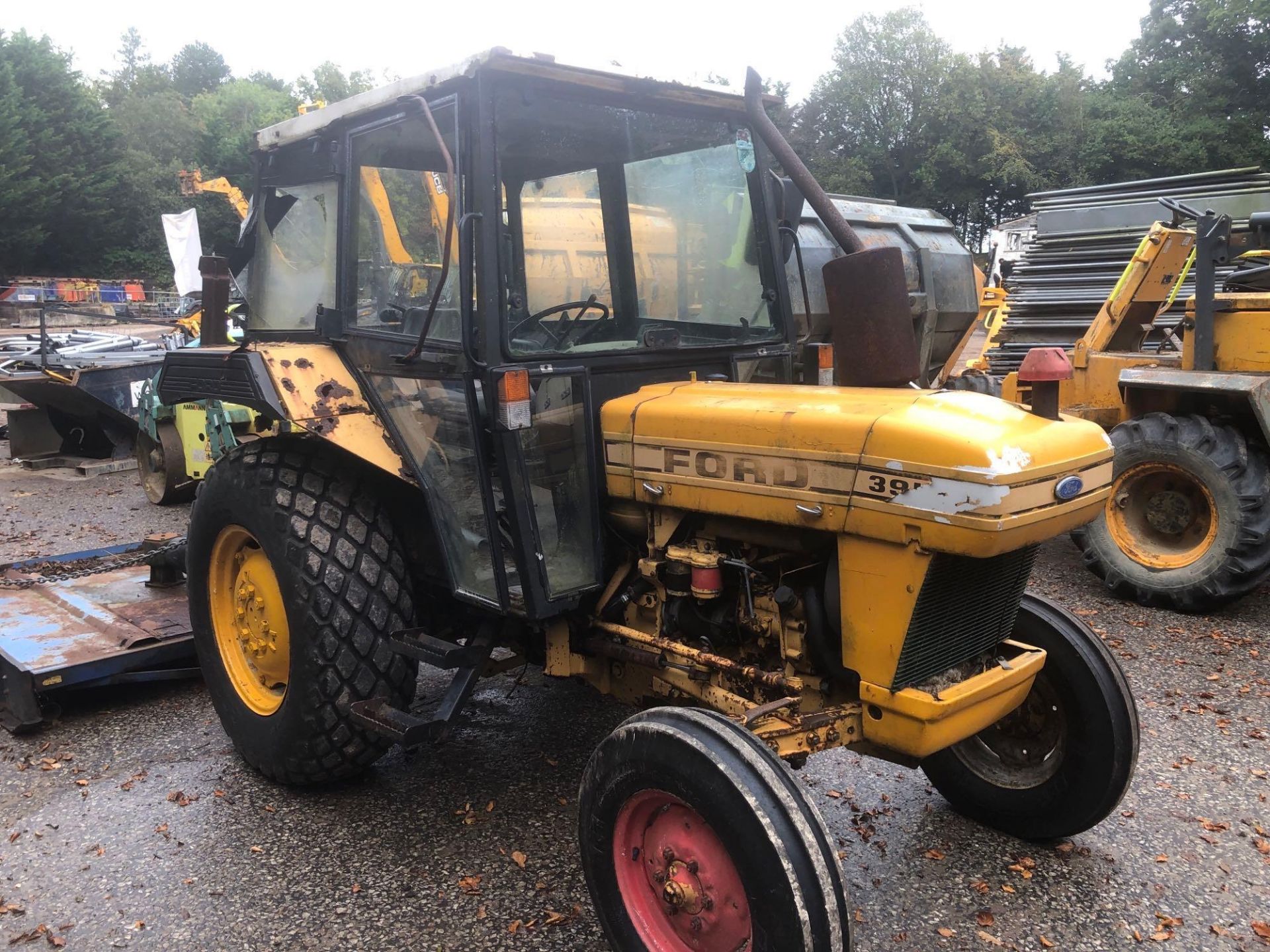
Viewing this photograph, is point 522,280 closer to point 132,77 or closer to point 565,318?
point 565,318

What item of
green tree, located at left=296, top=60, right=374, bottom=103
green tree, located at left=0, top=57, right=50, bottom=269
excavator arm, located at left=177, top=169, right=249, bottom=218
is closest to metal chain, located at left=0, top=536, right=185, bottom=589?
excavator arm, located at left=177, top=169, right=249, bottom=218

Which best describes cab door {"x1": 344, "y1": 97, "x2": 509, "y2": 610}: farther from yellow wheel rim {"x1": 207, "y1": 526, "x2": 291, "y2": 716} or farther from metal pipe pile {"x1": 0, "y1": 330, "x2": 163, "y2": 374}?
metal pipe pile {"x1": 0, "y1": 330, "x2": 163, "y2": 374}

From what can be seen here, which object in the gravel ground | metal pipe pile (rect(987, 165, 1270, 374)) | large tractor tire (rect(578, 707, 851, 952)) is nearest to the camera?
large tractor tire (rect(578, 707, 851, 952))

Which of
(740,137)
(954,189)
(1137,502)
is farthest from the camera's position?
(954,189)

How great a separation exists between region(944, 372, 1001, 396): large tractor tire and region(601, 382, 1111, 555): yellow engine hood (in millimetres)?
6788

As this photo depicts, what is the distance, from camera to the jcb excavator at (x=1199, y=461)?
504 centimetres

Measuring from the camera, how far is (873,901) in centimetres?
274

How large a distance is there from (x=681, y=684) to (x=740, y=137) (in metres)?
1.88

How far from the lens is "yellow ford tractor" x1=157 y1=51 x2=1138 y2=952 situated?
229 cm

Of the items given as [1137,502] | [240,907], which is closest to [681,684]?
[240,907]

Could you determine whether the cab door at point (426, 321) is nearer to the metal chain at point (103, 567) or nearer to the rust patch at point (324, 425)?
the rust patch at point (324, 425)

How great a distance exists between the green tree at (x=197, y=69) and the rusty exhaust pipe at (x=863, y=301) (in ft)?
286

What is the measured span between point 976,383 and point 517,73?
24.5 ft

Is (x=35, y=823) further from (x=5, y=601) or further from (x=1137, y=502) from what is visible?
(x=1137, y=502)
